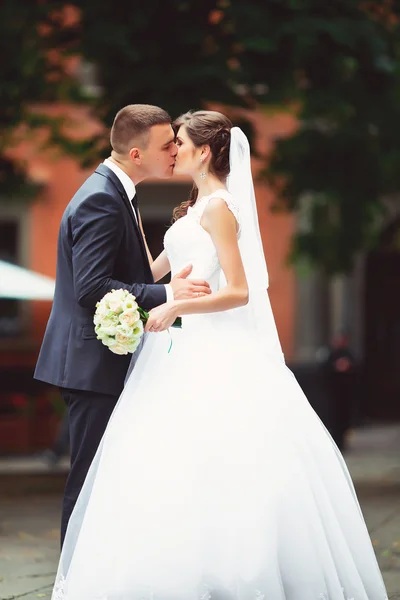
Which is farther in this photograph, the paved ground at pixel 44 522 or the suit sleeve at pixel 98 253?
the paved ground at pixel 44 522

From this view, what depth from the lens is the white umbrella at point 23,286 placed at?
40.9ft

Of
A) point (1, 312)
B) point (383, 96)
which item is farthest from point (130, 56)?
point (1, 312)

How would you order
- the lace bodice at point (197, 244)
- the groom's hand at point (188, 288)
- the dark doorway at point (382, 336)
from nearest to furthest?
1. the groom's hand at point (188, 288)
2. the lace bodice at point (197, 244)
3. the dark doorway at point (382, 336)

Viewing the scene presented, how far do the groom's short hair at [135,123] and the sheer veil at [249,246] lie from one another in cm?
36

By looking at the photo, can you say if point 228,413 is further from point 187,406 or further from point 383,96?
point 383,96

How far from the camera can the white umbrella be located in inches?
490

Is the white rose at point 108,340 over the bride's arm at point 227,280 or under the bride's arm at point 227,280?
under

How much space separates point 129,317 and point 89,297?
25cm

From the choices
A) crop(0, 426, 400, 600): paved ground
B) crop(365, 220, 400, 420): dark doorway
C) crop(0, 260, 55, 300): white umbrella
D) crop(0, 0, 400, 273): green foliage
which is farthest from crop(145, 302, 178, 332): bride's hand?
crop(365, 220, 400, 420): dark doorway

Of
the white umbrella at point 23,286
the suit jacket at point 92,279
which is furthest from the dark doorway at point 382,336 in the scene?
the suit jacket at point 92,279

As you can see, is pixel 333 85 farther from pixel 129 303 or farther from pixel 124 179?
pixel 129 303

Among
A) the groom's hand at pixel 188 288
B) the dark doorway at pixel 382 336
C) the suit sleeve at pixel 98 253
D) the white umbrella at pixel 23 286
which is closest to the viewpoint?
the suit sleeve at pixel 98 253

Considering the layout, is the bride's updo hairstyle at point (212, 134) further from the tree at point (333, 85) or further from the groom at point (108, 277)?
the tree at point (333, 85)

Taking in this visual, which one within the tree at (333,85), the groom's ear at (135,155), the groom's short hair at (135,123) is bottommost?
the groom's ear at (135,155)
